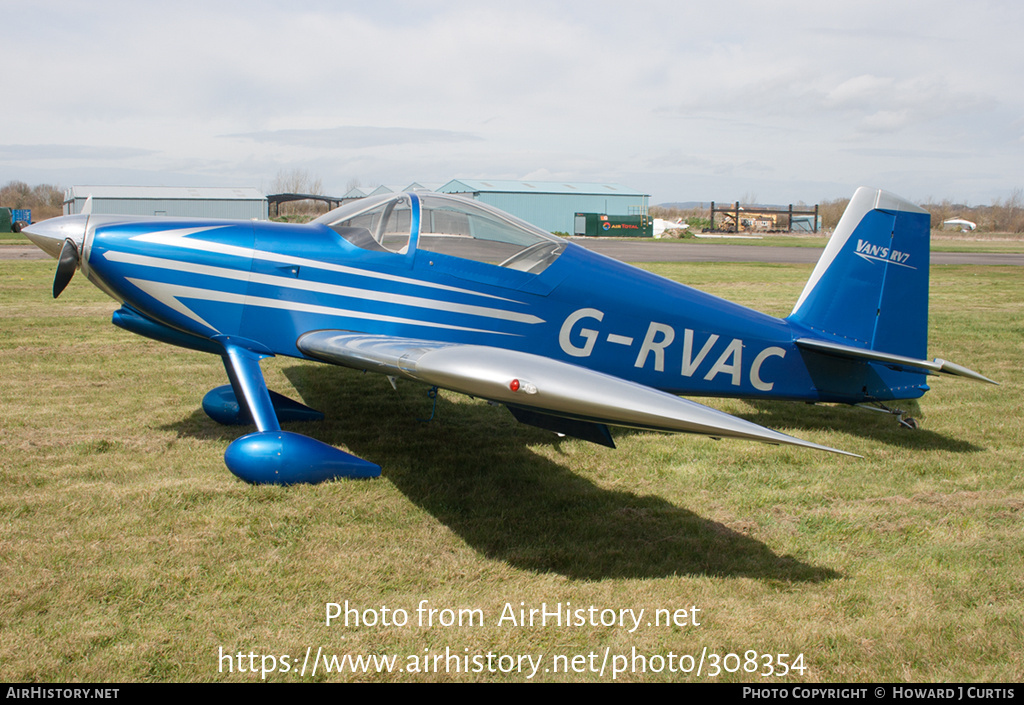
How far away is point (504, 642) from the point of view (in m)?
3.14

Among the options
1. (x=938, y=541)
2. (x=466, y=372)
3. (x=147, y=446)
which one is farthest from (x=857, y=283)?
(x=147, y=446)

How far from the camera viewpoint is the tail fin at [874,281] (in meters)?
6.15

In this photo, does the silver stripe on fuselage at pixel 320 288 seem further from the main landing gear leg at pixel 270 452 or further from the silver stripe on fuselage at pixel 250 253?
the main landing gear leg at pixel 270 452

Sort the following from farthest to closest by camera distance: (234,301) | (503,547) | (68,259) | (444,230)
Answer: (444,230) → (234,301) → (68,259) → (503,547)

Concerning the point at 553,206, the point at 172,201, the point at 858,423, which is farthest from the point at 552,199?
the point at 858,423

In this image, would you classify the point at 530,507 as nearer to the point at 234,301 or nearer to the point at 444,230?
the point at 444,230

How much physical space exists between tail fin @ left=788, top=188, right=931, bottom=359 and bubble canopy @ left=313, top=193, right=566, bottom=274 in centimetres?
249

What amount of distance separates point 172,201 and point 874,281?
44.6 metres

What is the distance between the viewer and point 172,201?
42.9 meters

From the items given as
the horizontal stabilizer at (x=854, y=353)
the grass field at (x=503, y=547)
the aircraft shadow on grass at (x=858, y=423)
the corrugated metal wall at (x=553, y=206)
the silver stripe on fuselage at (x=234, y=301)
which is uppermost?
the corrugated metal wall at (x=553, y=206)

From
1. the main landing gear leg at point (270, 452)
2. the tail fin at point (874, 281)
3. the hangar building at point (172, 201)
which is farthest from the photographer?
the hangar building at point (172, 201)

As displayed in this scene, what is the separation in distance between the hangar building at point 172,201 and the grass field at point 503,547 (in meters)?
40.1

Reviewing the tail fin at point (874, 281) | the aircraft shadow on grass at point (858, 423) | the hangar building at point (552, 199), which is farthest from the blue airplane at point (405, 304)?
the hangar building at point (552, 199)

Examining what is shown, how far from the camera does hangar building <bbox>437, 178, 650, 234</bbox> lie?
2372 inches
